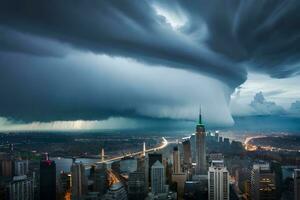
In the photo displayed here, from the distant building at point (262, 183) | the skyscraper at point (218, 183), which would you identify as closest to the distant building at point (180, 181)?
the skyscraper at point (218, 183)

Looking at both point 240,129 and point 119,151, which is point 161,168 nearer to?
point 119,151

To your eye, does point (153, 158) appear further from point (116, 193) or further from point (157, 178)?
point (116, 193)

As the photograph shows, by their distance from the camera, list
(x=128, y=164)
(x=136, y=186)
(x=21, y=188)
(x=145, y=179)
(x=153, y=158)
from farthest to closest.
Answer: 1. (x=153, y=158)
2. (x=128, y=164)
3. (x=145, y=179)
4. (x=136, y=186)
5. (x=21, y=188)

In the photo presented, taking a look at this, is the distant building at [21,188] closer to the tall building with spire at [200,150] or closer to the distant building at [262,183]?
the tall building with spire at [200,150]

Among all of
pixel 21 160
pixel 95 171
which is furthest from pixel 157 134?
pixel 21 160

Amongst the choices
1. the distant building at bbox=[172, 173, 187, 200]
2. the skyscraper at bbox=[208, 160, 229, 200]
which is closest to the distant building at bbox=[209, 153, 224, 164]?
the distant building at bbox=[172, 173, 187, 200]

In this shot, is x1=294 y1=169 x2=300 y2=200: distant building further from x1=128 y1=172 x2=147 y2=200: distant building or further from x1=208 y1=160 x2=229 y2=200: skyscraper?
x1=128 y1=172 x2=147 y2=200: distant building

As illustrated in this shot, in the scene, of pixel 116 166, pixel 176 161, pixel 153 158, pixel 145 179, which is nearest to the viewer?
pixel 145 179

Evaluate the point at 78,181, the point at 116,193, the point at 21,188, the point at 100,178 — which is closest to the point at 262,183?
the point at 116,193
